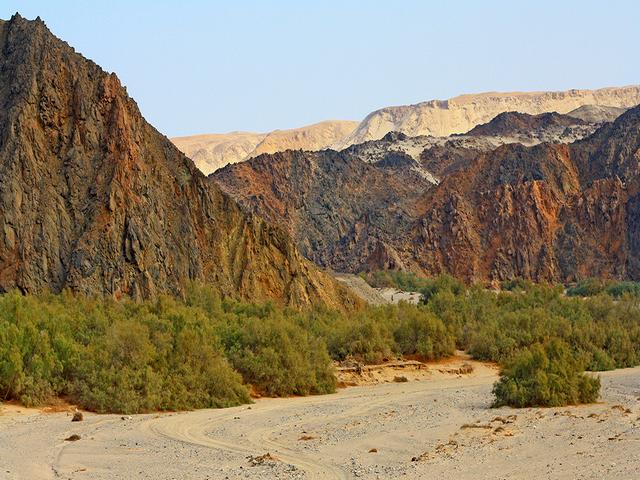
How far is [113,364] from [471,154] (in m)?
127

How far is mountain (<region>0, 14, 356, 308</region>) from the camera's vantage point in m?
46.6

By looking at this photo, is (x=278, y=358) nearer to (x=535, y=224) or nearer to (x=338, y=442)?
(x=338, y=442)

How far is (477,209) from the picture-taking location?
118 meters

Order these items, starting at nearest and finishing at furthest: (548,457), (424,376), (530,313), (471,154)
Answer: (548,457) < (424,376) < (530,313) < (471,154)

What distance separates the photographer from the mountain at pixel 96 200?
4656 centimetres

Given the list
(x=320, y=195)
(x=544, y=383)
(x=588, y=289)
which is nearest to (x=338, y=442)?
(x=544, y=383)

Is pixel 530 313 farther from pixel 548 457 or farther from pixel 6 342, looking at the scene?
pixel 548 457

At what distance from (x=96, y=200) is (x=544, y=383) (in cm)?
2308

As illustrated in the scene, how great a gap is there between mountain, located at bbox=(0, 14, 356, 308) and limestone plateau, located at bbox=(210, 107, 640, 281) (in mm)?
52130

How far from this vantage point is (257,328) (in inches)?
1650

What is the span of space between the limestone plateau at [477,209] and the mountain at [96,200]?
171ft

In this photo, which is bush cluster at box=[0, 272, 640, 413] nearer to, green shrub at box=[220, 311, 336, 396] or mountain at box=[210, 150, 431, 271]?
green shrub at box=[220, 311, 336, 396]

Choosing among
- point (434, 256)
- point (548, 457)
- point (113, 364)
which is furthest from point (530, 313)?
point (434, 256)

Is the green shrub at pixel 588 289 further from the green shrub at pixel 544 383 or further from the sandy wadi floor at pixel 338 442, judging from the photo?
the green shrub at pixel 544 383
